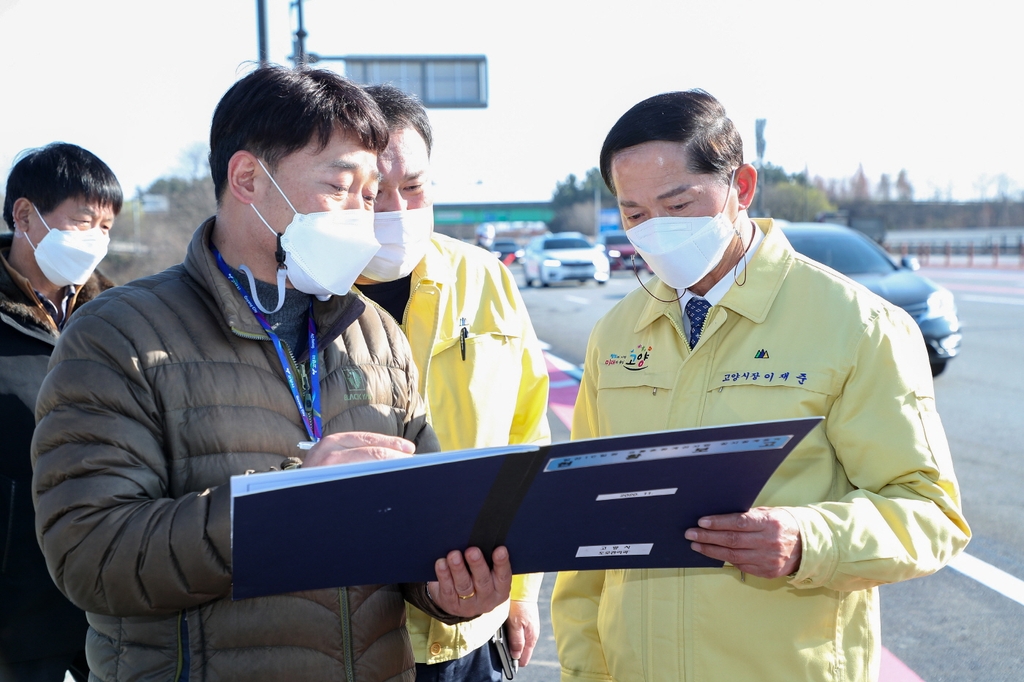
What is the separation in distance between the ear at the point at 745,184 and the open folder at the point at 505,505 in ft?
3.24

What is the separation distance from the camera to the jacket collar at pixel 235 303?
1.84 meters

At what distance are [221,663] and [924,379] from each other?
1.59 metres

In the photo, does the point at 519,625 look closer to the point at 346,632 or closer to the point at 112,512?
the point at 346,632

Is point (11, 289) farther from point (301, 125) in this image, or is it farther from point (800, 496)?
point (800, 496)

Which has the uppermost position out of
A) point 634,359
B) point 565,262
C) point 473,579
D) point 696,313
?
point 696,313

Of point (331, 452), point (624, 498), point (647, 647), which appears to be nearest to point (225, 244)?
point (331, 452)

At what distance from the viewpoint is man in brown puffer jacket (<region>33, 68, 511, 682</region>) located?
1588 millimetres

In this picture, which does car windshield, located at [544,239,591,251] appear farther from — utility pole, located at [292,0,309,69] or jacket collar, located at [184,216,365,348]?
jacket collar, located at [184,216,365,348]

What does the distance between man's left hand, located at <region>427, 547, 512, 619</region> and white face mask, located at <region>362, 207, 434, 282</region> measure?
1165mm

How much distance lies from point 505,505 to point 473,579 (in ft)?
0.86

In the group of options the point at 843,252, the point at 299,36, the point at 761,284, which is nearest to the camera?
the point at 761,284

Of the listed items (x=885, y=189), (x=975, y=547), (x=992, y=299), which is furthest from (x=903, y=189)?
(x=975, y=547)

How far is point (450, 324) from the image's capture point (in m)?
2.78

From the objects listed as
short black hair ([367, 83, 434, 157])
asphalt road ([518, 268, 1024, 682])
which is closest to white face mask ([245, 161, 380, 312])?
short black hair ([367, 83, 434, 157])
